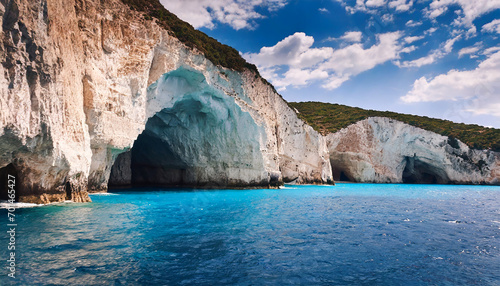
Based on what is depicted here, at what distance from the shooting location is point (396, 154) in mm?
56000

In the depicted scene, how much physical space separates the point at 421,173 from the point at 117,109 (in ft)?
216

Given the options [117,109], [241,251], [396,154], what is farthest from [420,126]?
[241,251]

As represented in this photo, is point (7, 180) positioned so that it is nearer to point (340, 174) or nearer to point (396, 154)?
point (396, 154)

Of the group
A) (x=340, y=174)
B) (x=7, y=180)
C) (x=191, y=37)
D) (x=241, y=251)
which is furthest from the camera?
(x=340, y=174)

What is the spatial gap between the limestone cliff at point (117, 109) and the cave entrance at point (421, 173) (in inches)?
1308

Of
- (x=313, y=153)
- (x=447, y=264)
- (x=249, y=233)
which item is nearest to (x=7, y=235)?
(x=249, y=233)

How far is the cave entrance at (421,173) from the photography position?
5884 centimetres

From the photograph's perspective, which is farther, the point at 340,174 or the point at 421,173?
the point at 421,173

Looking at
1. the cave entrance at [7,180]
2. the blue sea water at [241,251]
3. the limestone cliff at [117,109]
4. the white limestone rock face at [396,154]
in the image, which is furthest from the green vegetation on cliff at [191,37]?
the white limestone rock face at [396,154]

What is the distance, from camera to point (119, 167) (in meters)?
31.0

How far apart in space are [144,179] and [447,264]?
115ft

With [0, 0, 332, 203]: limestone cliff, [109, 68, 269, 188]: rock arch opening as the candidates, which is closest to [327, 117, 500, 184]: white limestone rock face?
[0, 0, 332, 203]: limestone cliff

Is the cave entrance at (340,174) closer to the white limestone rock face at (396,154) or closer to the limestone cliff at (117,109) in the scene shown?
the white limestone rock face at (396,154)

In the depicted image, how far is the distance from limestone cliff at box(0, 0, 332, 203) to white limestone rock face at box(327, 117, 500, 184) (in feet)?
57.5
